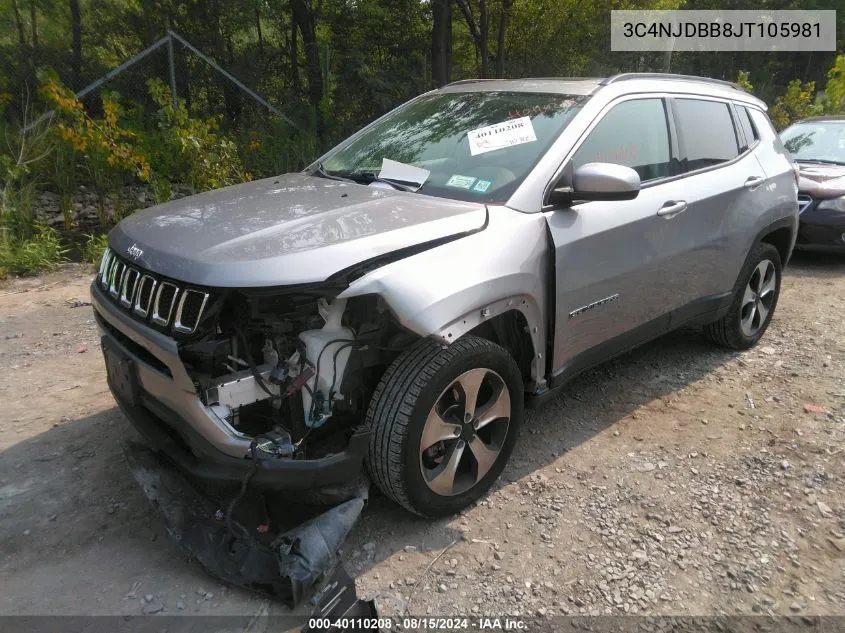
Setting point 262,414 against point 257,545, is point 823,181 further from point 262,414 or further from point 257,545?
point 257,545

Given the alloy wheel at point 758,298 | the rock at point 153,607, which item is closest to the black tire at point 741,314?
the alloy wheel at point 758,298

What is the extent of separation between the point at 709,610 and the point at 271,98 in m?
9.82

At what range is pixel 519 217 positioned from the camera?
2.82 meters

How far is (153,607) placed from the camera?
2.34 m

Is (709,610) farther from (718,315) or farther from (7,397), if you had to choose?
(7,397)

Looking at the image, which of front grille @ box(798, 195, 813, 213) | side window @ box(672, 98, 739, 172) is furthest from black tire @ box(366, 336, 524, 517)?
front grille @ box(798, 195, 813, 213)

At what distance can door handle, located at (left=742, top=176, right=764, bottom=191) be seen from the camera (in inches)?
159

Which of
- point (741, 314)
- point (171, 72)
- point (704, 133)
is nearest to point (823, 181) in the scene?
point (741, 314)

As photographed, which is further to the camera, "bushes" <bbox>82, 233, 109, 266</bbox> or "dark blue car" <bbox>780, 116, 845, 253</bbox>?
"dark blue car" <bbox>780, 116, 845, 253</bbox>

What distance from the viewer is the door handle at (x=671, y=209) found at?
11.2 ft

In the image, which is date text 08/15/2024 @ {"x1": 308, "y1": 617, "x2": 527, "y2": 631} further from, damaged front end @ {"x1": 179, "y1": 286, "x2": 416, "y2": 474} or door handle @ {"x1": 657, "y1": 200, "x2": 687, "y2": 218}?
door handle @ {"x1": 657, "y1": 200, "x2": 687, "y2": 218}

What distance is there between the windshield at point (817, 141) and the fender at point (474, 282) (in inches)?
246

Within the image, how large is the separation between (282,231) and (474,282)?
773 mm

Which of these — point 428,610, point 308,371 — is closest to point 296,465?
point 308,371
